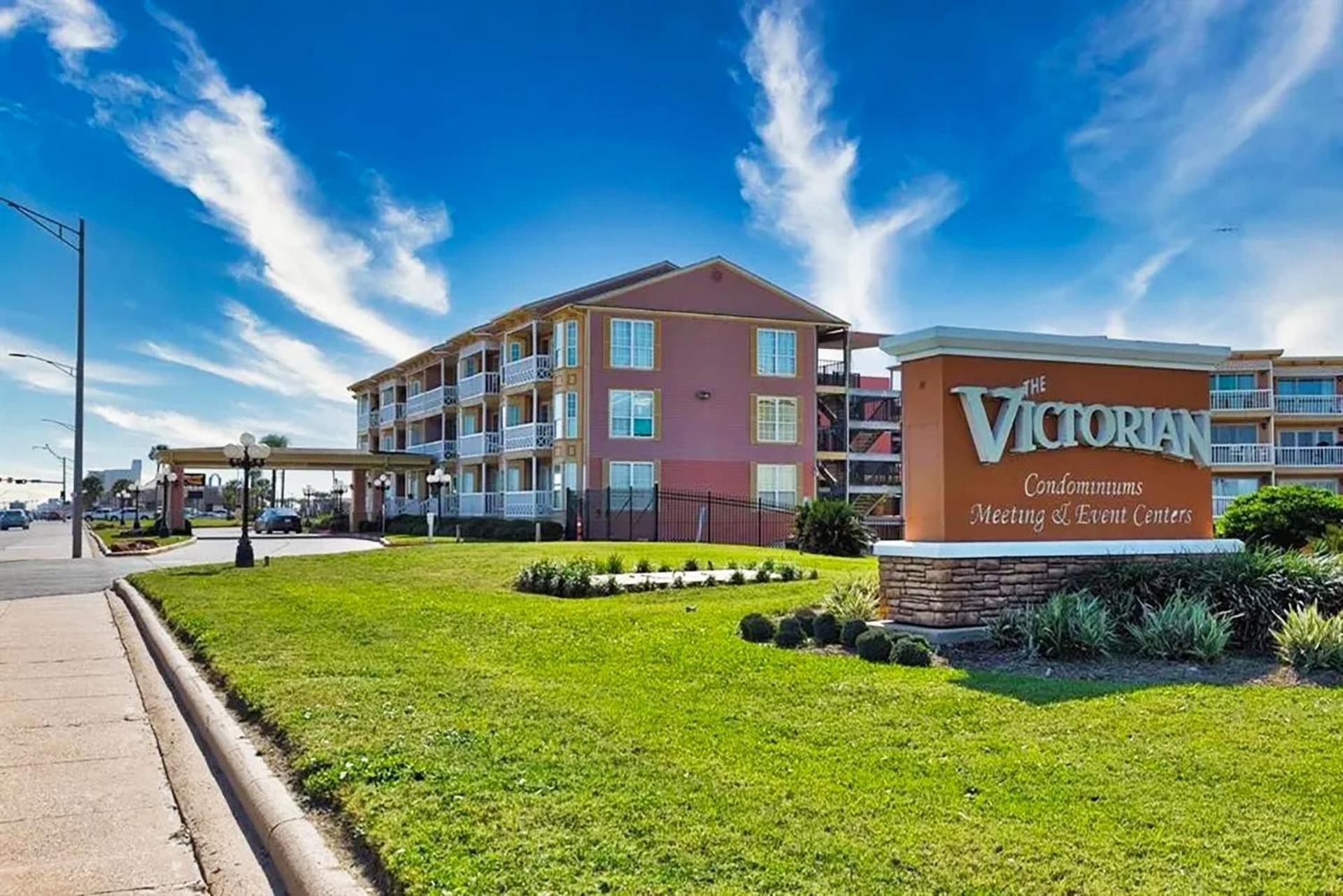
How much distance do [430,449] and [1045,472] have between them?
1838 inches

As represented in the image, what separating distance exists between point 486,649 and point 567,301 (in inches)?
1318

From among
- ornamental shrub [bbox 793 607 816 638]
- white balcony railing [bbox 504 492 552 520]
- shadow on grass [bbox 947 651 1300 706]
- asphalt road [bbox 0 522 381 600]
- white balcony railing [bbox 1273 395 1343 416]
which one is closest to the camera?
shadow on grass [bbox 947 651 1300 706]

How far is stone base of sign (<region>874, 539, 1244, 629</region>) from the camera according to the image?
35.0 feet

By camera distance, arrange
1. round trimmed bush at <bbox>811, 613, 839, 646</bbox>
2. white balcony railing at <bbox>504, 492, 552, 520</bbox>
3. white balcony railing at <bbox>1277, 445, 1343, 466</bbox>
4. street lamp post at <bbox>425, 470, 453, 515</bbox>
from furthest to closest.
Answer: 1. white balcony railing at <bbox>1277, 445, 1343, 466</bbox>
2. street lamp post at <bbox>425, 470, 453, 515</bbox>
3. white balcony railing at <bbox>504, 492, 552, 520</bbox>
4. round trimmed bush at <bbox>811, 613, 839, 646</bbox>

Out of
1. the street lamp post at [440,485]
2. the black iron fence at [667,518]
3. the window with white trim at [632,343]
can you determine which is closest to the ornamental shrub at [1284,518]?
the black iron fence at [667,518]

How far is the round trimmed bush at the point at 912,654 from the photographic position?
30.4ft

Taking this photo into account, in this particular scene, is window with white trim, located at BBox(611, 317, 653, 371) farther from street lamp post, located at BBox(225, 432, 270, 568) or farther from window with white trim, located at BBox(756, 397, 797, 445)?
street lamp post, located at BBox(225, 432, 270, 568)

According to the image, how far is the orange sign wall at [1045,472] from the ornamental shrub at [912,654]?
1753 millimetres

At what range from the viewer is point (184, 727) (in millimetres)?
8328

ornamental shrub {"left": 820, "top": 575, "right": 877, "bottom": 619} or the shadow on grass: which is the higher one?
ornamental shrub {"left": 820, "top": 575, "right": 877, "bottom": 619}

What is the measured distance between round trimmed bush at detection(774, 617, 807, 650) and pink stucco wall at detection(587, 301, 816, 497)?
1096 inches

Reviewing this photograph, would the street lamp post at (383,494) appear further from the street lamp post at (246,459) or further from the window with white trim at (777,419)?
the street lamp post at (246,459)

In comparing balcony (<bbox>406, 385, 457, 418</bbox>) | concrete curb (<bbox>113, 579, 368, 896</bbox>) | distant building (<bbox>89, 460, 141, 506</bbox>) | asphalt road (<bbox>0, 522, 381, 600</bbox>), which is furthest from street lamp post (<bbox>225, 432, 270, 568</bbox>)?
distant building (<bbox>89, 460, 141, 506</bbox>)

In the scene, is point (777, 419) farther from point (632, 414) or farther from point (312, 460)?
point (312, 460)
